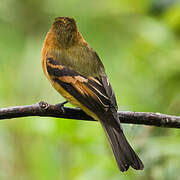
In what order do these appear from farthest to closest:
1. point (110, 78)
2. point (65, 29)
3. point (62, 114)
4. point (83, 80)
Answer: point (110, 78), point (65, 29), point (83, 80), point (62, 114)

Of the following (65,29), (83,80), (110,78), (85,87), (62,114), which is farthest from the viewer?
(110,78)

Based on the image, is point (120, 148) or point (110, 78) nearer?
point (120, 148)

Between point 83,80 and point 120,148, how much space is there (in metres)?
0.79

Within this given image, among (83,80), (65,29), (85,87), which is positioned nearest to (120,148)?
(85,87)

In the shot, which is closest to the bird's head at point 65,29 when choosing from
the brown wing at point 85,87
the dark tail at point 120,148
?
the brown wing at point 85,87

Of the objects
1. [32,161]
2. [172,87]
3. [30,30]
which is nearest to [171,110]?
[172,87]

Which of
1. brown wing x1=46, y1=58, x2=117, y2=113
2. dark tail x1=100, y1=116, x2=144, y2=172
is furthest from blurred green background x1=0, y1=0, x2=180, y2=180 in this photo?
brown wing x1=46, y1=58, x2=117, y2=113

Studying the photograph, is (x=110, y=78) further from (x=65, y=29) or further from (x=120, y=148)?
(x=120, y=148)

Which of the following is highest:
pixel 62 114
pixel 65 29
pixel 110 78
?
pixel 65 29

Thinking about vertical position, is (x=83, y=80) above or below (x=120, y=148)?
above

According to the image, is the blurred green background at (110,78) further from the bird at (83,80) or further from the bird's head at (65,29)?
the bird's head at (65,29)

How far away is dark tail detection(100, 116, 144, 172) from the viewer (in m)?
4.01

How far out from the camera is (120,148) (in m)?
4.15

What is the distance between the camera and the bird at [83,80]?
165 inches
